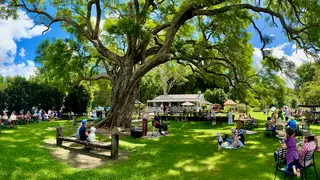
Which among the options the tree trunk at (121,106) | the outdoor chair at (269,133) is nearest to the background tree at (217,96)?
the tree trunk at (121,106)

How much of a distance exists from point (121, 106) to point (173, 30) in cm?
620

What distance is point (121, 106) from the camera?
19.4m

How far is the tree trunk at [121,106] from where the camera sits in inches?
760

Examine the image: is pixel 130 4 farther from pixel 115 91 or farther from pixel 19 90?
pixel 19 90

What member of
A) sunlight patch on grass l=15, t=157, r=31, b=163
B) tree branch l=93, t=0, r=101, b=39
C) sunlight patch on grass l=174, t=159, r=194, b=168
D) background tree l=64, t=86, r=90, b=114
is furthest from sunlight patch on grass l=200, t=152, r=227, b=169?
background tree l=64, t=86, r=90, b=114

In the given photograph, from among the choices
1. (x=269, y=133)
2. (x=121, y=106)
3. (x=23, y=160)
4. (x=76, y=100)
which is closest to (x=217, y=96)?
(x=76, y=100)

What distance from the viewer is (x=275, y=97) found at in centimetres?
2362

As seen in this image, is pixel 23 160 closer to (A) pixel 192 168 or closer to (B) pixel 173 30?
(A) pixel 192 168

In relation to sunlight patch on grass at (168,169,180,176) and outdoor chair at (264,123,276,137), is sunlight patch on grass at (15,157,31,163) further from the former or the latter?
outdoor chair at (264,123,276,137)

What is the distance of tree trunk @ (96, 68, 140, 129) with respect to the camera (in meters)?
19.3

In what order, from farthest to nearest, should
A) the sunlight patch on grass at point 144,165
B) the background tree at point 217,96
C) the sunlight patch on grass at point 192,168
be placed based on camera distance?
the background tree at point 217,96
the sunlight patch on grass at point 144,165
the sunlight patch on grass at point 192,168

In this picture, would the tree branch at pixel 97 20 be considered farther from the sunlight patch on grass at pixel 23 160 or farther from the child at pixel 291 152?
the child at pixel 291 152

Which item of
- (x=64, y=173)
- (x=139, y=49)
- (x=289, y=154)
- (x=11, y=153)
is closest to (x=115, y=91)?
(x=139, y=49)

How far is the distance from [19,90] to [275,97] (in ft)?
89.1
